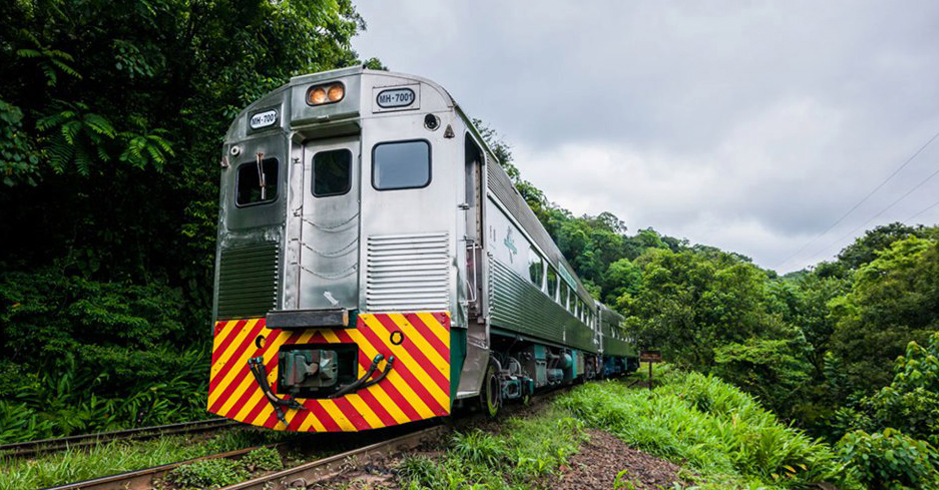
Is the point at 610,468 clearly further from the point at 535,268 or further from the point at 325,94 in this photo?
the point at 325,94

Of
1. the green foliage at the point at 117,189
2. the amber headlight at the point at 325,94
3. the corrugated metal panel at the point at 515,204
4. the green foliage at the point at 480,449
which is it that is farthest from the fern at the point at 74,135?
the green foliage at the point at 480,449

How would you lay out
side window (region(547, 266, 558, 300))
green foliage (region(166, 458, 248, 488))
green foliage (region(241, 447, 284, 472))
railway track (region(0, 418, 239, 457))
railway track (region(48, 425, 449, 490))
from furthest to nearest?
side window (region(547, 266, 558, 300)), railway track (region(0, 418, 239, 457)), green foliage (region(241, 447, 284, 472)), green foliage (region(166, 458, 248, 488)), railway track (region(48, 425, 449, 490))

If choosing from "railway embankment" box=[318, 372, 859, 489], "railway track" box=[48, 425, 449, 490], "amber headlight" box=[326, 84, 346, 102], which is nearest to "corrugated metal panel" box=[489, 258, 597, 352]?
"railway embankment" box=[318, 372, 859, 489]

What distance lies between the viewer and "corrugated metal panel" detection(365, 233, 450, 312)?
5043 millimetres

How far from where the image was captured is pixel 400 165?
546 cm

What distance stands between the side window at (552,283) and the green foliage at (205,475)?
292 inches

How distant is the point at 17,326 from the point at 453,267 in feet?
18.6

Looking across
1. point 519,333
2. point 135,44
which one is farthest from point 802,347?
point 135,44

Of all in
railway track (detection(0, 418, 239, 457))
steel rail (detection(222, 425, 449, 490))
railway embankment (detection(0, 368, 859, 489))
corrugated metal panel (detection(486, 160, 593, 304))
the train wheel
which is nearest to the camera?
steel rail (detection(222, 425, 449, 490))

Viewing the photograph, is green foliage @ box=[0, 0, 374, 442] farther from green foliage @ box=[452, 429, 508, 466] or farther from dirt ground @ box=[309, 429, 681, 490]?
green foliage @ box=[452, 429, 508, 466]

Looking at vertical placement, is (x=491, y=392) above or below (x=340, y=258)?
below

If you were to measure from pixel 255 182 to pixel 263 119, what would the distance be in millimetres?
668

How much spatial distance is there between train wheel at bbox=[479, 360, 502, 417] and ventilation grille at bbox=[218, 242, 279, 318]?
94.1 inches

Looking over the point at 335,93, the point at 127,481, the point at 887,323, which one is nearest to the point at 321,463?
the point at 127,481
